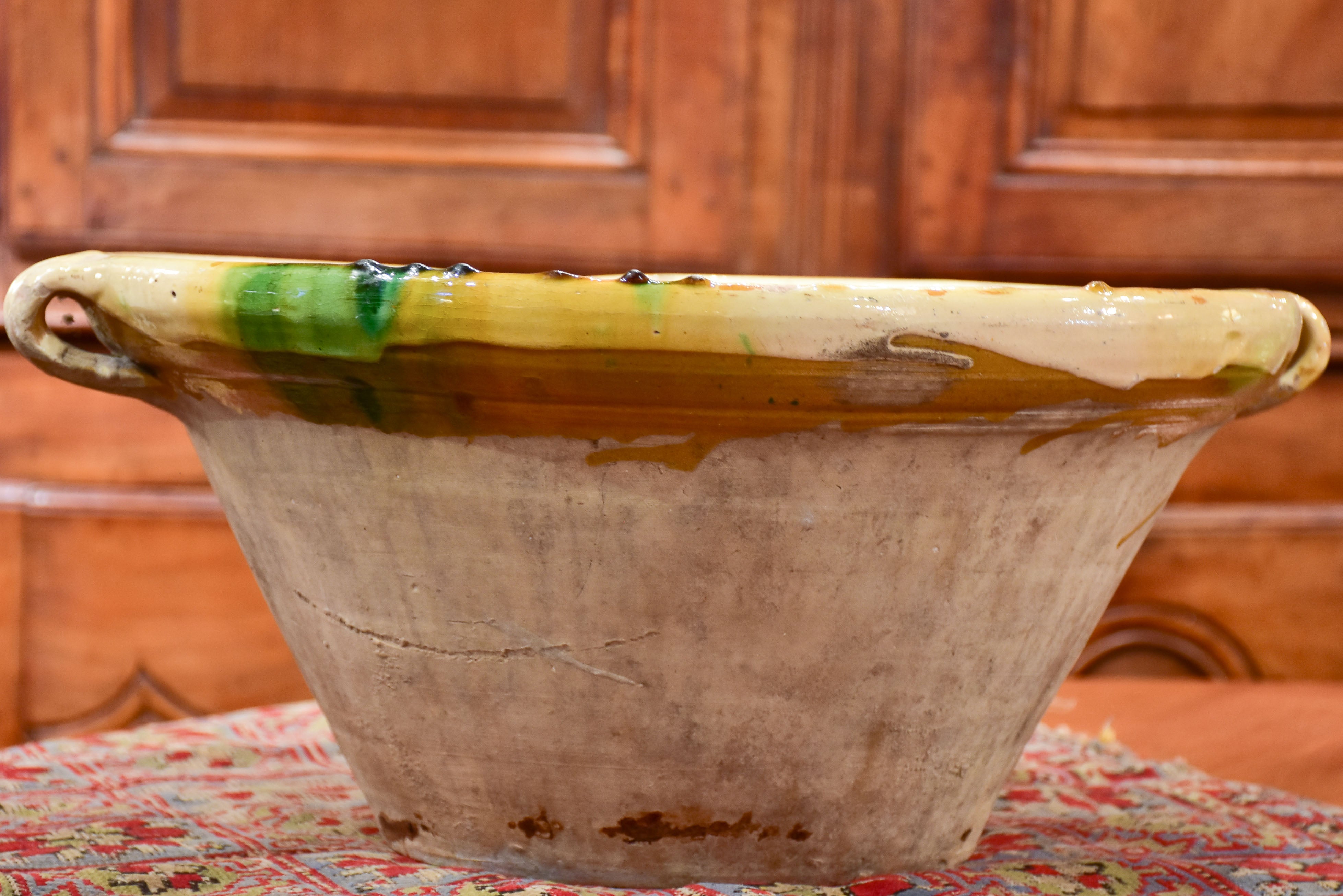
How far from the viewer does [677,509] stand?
0.30 metres

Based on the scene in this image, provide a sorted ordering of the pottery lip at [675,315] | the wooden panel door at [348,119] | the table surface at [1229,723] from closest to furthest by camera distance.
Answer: the pottery lip at [675,315] < the table surface at [1229,723] < the wooden panel door at [348,119]

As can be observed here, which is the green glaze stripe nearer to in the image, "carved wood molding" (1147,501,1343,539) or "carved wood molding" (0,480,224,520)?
"carved wood molding" (0,480,224,520)

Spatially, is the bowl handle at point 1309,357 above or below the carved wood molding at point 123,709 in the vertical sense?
above

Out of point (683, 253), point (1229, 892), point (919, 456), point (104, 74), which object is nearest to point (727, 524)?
point (919, 456)

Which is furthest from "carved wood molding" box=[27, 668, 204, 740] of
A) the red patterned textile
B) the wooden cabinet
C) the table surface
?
the table surface

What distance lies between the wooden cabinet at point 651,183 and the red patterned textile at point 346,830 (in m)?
0.21

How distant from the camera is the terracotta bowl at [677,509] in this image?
281 millimetres

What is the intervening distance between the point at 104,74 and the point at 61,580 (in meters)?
0.30

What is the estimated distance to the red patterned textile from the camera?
1.10 ft

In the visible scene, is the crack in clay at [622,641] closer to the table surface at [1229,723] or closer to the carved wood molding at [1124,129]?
the table surface at [1229,723]

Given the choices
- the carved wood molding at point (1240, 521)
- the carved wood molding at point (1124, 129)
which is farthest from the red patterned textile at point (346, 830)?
the carved wood molding at point (1124, 129)

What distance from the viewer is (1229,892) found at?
1.17 ft

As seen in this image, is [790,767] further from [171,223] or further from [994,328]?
[171,223]

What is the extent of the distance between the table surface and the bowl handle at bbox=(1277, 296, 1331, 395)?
0.24 meters
